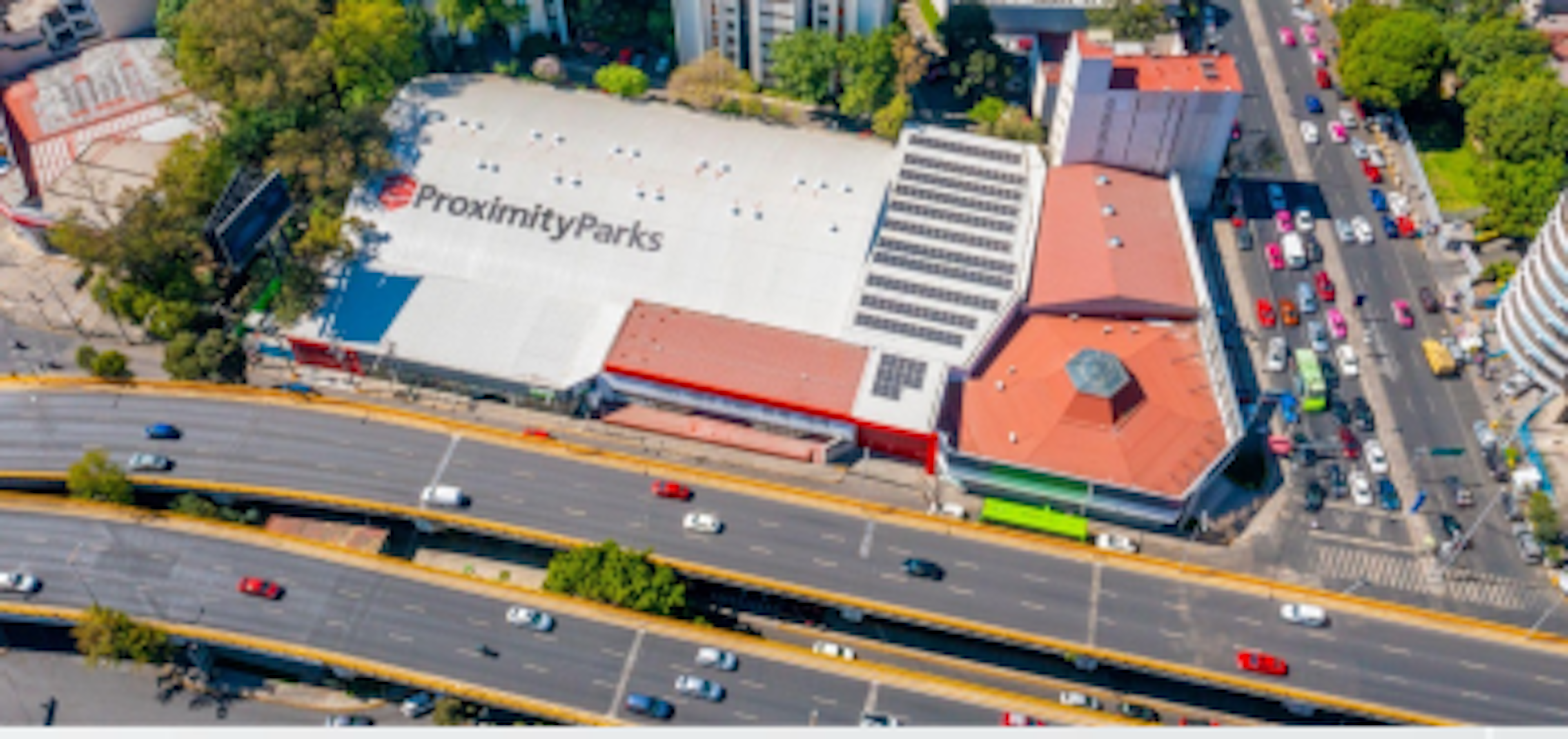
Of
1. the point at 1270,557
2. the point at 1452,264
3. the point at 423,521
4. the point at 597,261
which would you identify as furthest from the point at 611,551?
the point at 1452,264

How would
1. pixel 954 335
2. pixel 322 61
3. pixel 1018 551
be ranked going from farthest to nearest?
pixel 322 61, pixel 954 335, pixel 1018 551

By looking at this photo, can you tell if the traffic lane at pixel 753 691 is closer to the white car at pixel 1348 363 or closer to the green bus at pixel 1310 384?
the green bus at pixel 1310 384

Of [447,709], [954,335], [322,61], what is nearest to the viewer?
[447,709]

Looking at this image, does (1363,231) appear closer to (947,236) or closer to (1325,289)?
(1325,289)

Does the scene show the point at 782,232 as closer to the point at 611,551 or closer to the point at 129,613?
the point at 611,551

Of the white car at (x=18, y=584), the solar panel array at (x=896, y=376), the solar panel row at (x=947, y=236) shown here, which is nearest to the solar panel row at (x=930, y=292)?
the solar panel row at (x=947, y=236)

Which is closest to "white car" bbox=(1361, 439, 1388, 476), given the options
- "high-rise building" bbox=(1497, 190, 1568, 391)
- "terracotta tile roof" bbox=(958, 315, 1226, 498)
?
"terracotta tile roof" bbox=(958, 315, 1226, 498)
